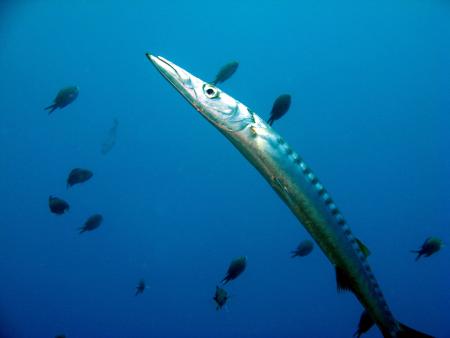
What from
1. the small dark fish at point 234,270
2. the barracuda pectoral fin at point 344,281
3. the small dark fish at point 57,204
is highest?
the small dark fish at point 57,204

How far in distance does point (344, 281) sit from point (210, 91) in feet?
4.67

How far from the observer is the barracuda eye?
1.67 meters

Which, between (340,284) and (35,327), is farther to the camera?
(35,327)

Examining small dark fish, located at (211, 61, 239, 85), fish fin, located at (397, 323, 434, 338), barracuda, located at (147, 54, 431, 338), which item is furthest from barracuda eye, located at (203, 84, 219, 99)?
small dark fish, located at (211, 61, 239, 85)

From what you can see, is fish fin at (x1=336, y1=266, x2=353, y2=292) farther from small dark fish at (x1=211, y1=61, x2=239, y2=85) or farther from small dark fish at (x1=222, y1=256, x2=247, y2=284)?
small dark fish at (x1=211, y1=61, x2=239, y2=85)

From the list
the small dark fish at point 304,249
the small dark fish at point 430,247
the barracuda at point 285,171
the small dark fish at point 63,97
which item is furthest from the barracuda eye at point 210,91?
the small dark fish at point 304,249

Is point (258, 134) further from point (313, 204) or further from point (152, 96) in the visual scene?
point (152, 96)

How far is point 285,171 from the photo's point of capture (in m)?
1.75

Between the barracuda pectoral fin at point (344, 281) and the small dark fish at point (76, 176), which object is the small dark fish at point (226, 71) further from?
the barracuda pectoral fin at point (344, 281)

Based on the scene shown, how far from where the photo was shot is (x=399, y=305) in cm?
2997

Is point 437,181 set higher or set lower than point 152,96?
lower

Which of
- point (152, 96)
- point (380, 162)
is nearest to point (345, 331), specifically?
point (380, 162)

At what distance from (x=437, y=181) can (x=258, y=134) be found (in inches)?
2068

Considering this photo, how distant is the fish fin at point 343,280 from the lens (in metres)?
1.95
